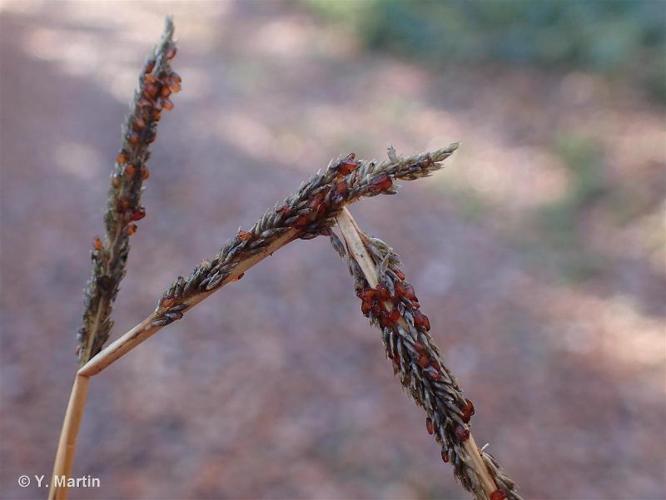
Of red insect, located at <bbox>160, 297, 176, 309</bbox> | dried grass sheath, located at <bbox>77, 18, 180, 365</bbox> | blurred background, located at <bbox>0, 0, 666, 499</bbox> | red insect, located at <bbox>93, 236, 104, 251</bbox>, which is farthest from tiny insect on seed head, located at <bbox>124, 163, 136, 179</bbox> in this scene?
blurred background, located at <bbox>0, 0, 666, 499</bbox>

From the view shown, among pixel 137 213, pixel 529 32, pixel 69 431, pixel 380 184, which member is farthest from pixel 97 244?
pixel 529 32

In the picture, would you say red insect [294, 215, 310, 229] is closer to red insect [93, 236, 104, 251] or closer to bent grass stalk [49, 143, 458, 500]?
bent grass stalk [49, 143, 458, 500]

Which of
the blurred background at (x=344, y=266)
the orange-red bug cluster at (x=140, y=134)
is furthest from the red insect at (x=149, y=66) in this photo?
the blurred background at (x=344, y=266)

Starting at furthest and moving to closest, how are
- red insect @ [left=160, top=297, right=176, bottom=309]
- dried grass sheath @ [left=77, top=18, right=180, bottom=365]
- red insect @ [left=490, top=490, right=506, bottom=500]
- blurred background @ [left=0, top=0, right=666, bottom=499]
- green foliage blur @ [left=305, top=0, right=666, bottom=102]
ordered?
green foliage blur @ [left=305, top=0, right=666, bottom=102] → blurred background @ [left=0, top=0, right=666, bottom=499] → dried grass sheath @ [left=77, top=18, right=180, bottom=365] → red insect @ [left=160, top=297, right=176, bottom=309] → red insect @ [left=490, top=490, right=506, bottom=500]

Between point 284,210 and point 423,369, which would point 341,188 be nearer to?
point 284,210

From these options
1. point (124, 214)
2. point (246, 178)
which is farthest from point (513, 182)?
point (124, 214)

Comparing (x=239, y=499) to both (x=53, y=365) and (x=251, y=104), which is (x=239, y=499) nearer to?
(x=53, y=365)

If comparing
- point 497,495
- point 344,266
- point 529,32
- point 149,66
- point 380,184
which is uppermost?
point 529,32
